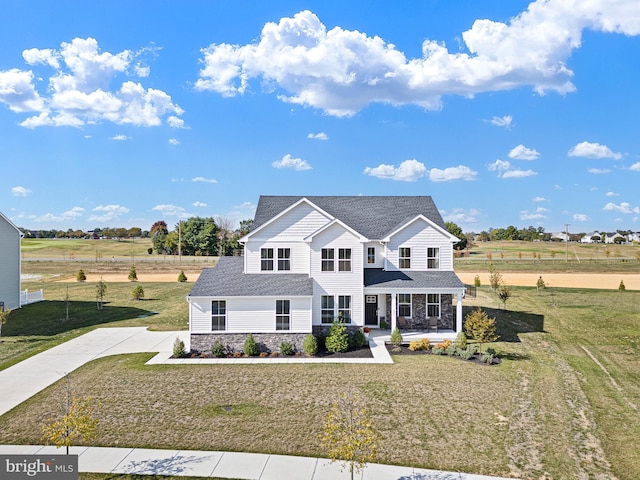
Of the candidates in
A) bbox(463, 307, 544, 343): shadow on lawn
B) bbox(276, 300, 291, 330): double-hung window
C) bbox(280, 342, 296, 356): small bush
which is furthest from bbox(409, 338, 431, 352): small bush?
bbox(276, 300, 291, 330): double-hung window

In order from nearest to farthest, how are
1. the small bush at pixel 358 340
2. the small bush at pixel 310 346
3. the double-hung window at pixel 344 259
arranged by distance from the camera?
the small bush at pixel 310 346
the small bush at pixel 358 340
the double-hung window at pixel 344 259

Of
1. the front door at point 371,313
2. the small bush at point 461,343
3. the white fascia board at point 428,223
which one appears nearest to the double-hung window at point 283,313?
the front door at point 371,313

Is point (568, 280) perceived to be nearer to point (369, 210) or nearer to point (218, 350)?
point (369, 210)

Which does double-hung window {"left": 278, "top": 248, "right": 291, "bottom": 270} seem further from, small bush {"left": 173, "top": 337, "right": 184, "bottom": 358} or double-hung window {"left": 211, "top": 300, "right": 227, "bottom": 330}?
small bush {"left": 173, "top": 337, "right": 184, "bottom": 358}

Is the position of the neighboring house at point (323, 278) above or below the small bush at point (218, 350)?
above

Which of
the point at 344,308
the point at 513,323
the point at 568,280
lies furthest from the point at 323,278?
the point at 568,280

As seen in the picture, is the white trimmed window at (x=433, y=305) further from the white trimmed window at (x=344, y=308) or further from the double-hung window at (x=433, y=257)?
the white trimmed window at (x=344, y=308)

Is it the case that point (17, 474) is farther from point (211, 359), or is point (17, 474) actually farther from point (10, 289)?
point (10, 289)
